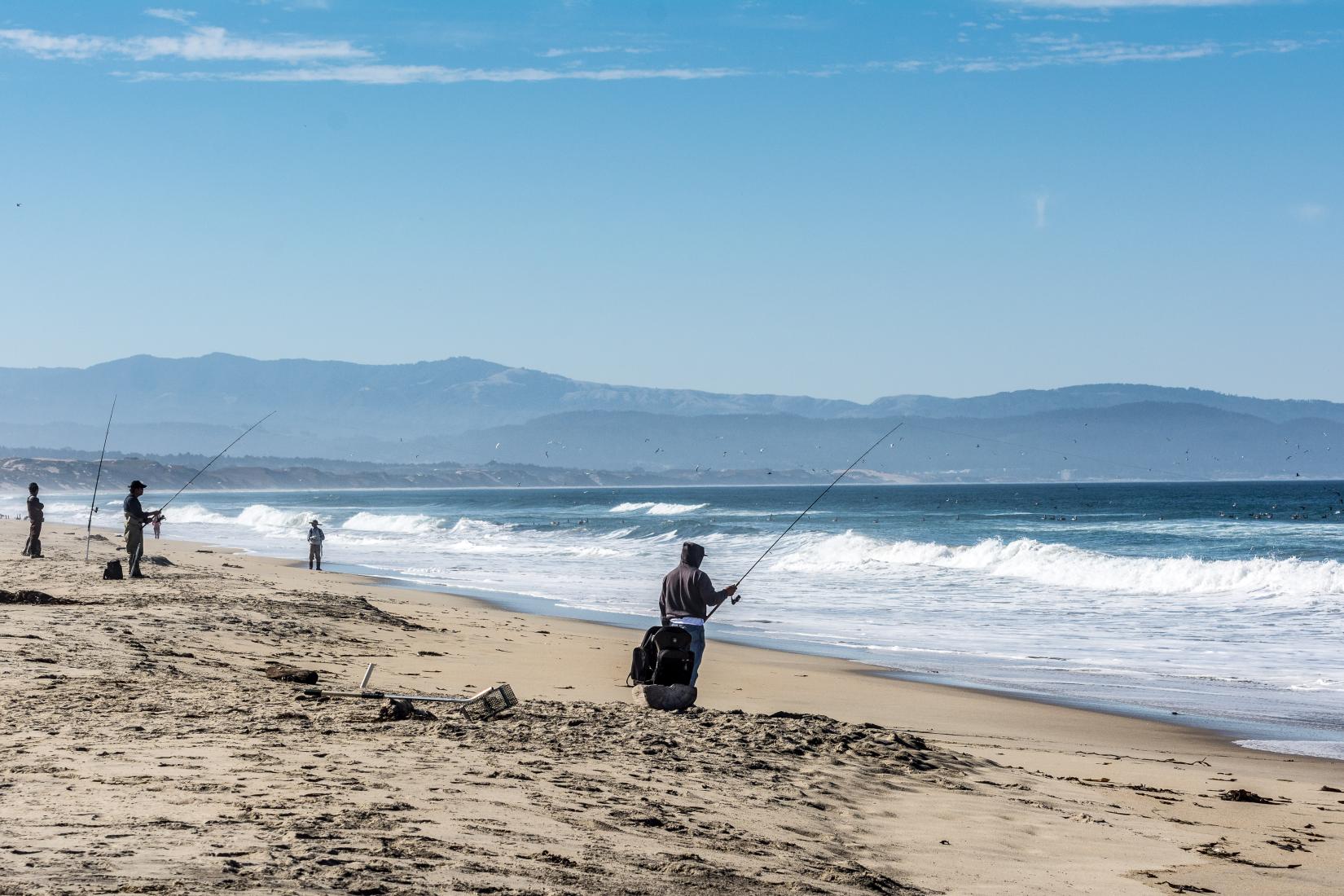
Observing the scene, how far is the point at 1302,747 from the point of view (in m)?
9.18

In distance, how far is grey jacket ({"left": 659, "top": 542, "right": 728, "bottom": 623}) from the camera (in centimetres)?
838

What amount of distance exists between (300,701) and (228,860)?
150 inches

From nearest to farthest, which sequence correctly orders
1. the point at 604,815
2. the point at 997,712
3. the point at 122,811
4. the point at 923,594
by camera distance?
the point at 122,811
the point at 604,815
the point at 997,712
the point at 923,594

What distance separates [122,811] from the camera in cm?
456

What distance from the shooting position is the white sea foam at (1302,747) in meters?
8.91

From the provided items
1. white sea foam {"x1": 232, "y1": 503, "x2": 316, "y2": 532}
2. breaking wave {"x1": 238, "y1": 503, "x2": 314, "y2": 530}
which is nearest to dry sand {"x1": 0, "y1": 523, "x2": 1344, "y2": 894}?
white sea foam {"x1": 232, "y1": 503, "x2": 316, "y2": 532}

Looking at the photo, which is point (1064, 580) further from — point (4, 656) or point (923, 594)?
point (4, 656)

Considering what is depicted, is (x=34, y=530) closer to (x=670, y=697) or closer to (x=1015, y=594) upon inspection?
(x=670, y=697)

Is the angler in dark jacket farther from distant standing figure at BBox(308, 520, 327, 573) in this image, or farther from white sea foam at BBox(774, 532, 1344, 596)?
distant standing figure at BBox(308, 520, 327, 573)

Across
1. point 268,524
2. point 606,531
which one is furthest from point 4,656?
point 268,524

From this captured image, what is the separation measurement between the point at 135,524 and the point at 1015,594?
15.2m

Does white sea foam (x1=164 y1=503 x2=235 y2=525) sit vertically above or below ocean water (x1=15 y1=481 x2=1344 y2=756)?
below

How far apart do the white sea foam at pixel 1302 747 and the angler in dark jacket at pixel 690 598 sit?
4.12 metres

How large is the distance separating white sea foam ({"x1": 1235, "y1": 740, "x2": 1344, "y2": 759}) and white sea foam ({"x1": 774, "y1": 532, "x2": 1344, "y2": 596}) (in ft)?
44.2
